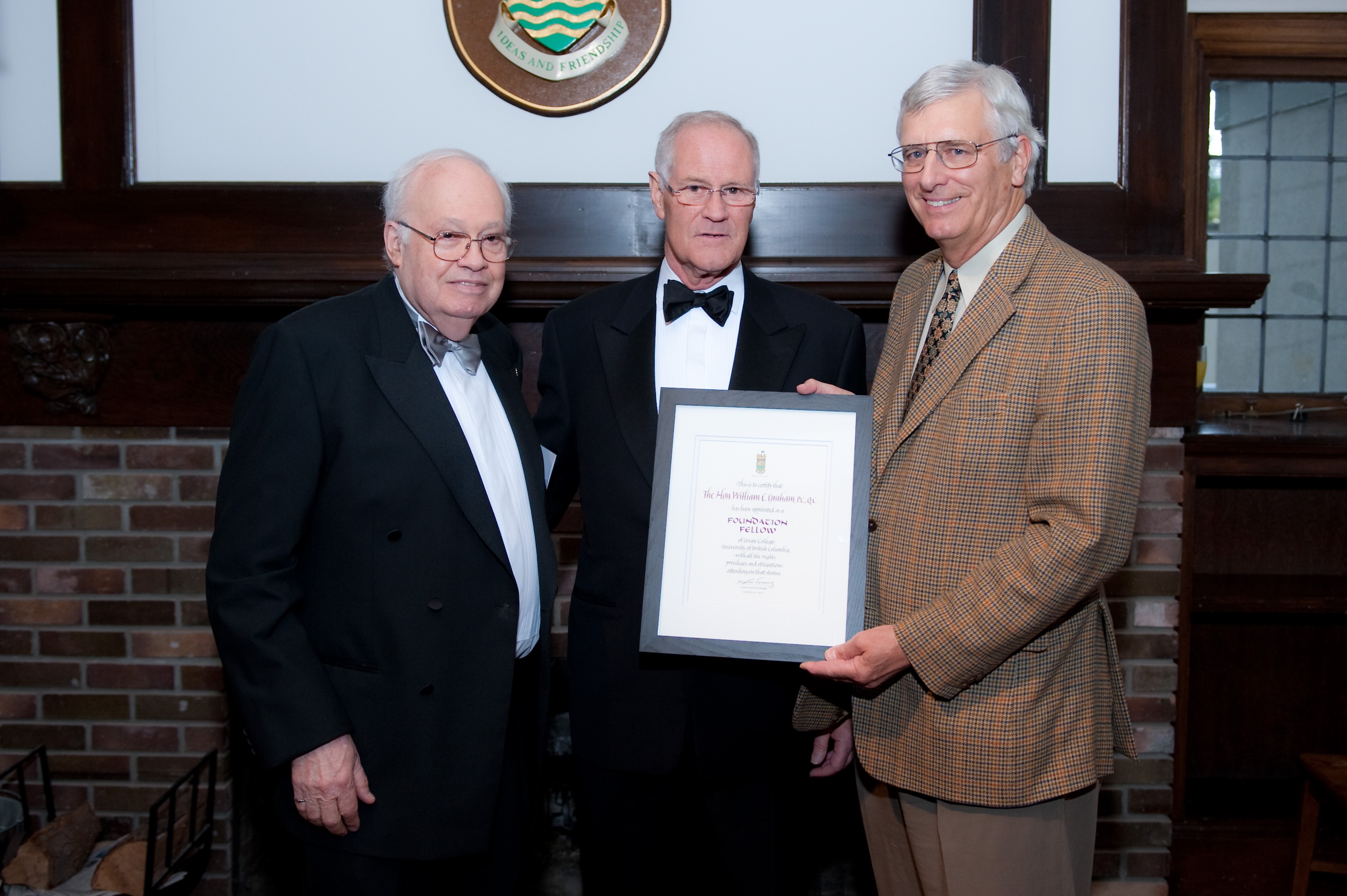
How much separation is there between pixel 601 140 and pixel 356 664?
5.23ft

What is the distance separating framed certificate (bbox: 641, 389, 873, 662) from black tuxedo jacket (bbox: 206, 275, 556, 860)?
12.2 inches

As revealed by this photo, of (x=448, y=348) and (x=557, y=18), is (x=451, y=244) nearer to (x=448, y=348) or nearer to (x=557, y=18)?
(x=448, y=348)

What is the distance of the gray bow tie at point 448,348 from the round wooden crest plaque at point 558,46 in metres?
1.06

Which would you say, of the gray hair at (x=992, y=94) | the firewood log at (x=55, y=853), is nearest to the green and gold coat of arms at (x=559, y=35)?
the gray hair at (x=992, y=94)

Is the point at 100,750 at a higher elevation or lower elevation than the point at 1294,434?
lower

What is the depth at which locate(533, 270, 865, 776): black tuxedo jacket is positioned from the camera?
183cm

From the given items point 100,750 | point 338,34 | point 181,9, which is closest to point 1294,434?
point 338,34

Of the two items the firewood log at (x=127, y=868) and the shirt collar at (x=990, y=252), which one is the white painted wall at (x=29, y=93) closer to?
the firewood log at (x=127, y=868)

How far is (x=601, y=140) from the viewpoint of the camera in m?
2.60

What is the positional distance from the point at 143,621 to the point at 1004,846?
7.62 feet

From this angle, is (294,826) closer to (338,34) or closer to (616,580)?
(616,580)

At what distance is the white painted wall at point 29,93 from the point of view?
259 cm

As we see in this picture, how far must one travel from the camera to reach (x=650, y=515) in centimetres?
177

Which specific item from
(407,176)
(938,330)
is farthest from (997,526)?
(407,176)
